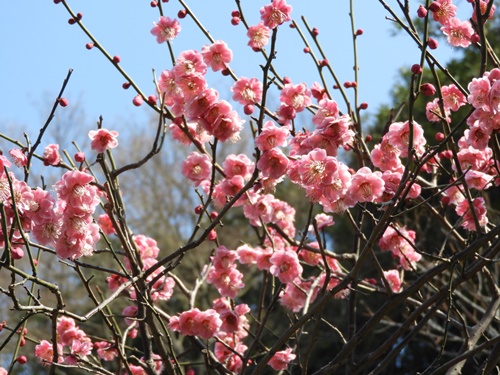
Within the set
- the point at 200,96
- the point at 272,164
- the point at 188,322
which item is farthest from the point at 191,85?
the point at 188,322

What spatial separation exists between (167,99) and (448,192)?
1261 mm

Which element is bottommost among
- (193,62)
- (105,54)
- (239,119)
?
(239,119)

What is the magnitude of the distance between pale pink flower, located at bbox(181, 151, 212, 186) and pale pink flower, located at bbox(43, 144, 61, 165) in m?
0.50

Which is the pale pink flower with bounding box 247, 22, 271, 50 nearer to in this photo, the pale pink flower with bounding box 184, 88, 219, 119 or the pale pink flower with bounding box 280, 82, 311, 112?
the pale pink flower with bounding box 280, 82, 311, 112

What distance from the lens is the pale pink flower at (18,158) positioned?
248 cm

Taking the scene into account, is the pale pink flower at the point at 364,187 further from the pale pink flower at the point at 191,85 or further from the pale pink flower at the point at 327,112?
the pale pink flower at the point at 191,85

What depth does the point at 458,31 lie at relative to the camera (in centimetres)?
297

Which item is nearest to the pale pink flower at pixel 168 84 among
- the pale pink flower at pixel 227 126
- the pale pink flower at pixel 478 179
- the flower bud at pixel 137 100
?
the flower bud at pixel 137 100

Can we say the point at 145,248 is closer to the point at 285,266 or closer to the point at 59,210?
the point at 285,266

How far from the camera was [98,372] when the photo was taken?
8.36ft

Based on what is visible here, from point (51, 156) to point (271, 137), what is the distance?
86cm

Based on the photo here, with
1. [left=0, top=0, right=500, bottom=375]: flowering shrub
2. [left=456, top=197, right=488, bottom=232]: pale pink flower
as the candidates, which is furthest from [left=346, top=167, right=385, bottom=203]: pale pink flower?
[left=456, top=197, right=488, bottom=232]: pale pink flower

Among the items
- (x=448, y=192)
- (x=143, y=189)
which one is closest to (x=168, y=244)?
(x=143, y=189)

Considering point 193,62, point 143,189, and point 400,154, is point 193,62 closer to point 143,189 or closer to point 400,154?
point 400,154
